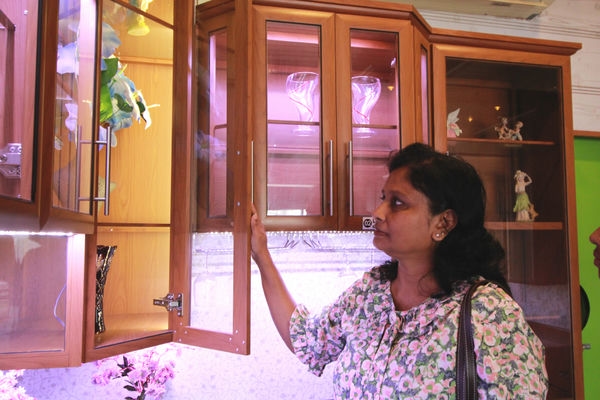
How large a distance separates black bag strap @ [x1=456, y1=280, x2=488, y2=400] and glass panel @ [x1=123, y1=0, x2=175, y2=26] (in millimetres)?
1095

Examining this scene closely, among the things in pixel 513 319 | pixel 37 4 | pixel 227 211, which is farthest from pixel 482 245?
pixel 37 4

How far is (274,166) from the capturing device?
164cm

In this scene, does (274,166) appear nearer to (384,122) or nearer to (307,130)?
(307,130)

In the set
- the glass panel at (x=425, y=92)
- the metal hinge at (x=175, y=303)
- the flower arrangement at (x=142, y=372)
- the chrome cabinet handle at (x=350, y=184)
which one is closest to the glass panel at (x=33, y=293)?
the metal hinge at (x=175, y=303)

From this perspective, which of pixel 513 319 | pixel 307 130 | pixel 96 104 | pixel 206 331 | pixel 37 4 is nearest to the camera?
pixel 37 4

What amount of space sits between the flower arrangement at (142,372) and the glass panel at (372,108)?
86 centimetres

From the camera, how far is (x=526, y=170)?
2086mm

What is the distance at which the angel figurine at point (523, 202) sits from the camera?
203 cm

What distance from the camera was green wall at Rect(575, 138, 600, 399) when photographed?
2.31 metres

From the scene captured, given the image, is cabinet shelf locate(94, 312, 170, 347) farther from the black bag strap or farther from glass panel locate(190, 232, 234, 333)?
the black bag strap

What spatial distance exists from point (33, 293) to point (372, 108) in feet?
3.86

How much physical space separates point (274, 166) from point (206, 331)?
1.91 ft

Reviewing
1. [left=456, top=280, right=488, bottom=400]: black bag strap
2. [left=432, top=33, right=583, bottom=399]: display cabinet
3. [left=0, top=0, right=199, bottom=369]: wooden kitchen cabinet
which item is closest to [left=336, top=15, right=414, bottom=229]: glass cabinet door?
[left=432, top=33, right=583, bottom=399]: display cabinet

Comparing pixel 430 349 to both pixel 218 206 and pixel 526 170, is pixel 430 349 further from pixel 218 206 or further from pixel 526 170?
pixel 526 170
